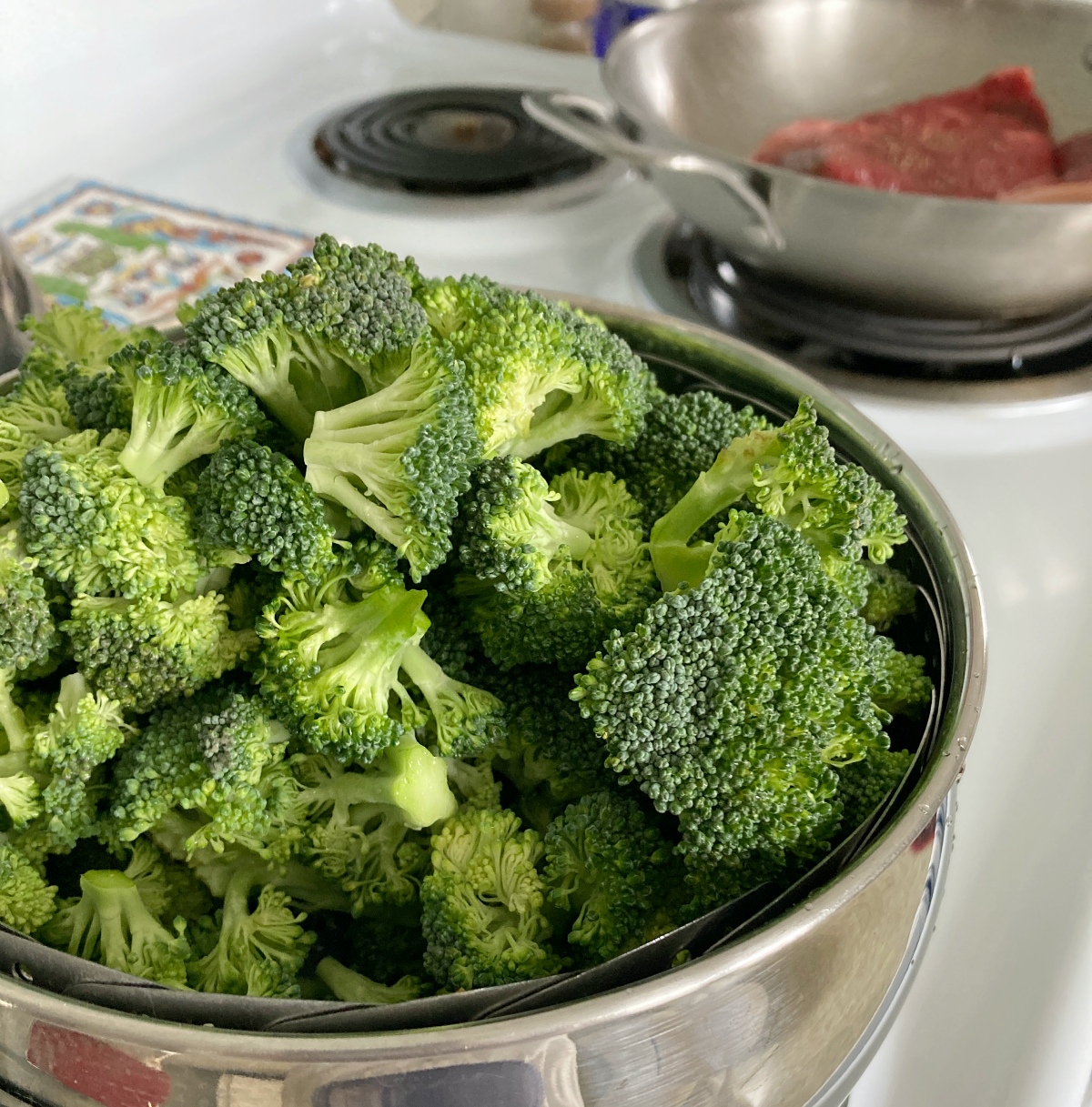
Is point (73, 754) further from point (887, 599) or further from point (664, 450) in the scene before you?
point (887, 599)

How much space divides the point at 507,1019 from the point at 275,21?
2092 millimetres

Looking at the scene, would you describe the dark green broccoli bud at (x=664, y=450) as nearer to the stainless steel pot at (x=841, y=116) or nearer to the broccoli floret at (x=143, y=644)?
the broccoli floret at (x=143, y=644)

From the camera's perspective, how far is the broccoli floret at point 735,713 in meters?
0.56

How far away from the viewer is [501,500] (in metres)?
0.61

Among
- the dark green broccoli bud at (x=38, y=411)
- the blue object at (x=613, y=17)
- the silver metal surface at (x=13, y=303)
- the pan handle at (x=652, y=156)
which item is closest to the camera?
the dark green broccoli bud at (x=38, y=411)

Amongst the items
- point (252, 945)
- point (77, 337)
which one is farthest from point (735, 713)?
point (77, 337)

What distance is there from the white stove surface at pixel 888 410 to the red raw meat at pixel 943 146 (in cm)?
27

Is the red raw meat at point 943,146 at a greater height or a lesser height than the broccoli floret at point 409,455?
lesser

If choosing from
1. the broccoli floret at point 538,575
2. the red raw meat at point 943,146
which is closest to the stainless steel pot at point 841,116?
the red raw meat at point 943,146

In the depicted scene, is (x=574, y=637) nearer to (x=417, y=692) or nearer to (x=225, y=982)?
(x=417, y=692)

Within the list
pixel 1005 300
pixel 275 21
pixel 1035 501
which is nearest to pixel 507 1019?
pixel 1035 501

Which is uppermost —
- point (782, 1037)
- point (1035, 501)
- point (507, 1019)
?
point (507, 1019)

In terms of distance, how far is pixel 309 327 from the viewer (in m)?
0.59

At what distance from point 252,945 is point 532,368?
402 mm
